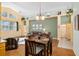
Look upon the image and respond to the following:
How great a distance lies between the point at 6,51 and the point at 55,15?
1444 mm

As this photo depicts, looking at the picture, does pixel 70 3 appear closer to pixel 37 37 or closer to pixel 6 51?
pixel 37 37

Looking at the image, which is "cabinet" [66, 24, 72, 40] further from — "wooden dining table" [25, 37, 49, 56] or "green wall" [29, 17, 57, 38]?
"wooden dining table" [25, 37, 49, 56]

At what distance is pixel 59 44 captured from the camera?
3344mm

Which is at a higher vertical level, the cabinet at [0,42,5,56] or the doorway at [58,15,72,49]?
the doorway at [58,15,72,49]

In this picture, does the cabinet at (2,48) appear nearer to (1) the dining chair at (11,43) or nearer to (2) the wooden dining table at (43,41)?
(1) the dining chair at (11,43)

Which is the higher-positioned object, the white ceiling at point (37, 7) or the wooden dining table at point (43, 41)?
the white ceiling at point (37, 7)

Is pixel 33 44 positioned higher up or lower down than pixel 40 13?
lower down

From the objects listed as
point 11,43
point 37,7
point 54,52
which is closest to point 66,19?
point 37,7

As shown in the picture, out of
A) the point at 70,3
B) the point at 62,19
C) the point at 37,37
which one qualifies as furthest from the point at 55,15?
the point at 37,37

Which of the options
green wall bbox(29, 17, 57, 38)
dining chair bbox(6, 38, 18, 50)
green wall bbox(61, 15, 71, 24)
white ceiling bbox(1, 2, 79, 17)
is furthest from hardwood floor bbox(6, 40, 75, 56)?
white ceiling bbox(1, 2, 79, 17)

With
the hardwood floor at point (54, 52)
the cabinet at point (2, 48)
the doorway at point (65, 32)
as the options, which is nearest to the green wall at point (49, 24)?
the doorway at point (65, 32)

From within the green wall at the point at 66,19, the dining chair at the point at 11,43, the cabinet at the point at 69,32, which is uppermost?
the green wall at the point at 66,19

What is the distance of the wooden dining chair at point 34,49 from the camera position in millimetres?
3249

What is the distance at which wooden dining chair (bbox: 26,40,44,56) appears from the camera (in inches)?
128
